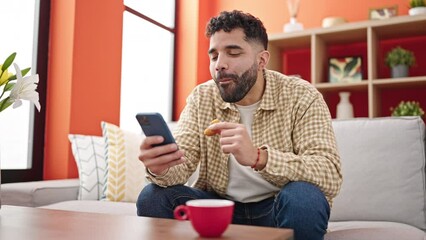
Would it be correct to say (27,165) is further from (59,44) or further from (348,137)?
(348,137)

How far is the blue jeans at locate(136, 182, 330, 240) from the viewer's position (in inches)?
41.9

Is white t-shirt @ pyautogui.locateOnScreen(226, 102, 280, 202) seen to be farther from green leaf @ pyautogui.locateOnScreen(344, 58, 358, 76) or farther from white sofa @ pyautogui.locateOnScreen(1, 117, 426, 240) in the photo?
green leaf @ pyautogui.locateOnScreen(344, 58, 358, 76)

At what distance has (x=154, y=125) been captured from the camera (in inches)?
40.8

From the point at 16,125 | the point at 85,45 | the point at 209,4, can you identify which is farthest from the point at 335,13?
the point at 16,125

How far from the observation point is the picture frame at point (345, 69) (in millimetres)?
3082

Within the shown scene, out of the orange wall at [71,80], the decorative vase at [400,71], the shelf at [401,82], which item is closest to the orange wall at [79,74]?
the orange wall at [71,80]

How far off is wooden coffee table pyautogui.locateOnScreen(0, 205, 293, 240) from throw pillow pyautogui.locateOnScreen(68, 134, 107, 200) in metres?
1.00

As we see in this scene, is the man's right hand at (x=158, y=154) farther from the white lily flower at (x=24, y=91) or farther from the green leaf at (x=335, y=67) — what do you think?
the green leaf at (x=335, y=67)

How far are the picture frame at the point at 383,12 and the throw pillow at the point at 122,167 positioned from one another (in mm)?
2004

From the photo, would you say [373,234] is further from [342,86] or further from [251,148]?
[342,86]

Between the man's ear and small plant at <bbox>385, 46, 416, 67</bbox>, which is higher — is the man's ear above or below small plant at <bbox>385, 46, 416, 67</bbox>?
below

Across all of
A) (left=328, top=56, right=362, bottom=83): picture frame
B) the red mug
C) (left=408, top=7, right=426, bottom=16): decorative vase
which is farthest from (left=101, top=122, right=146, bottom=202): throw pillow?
(left=408, top=7, right=426, bottom=16): decorative vase

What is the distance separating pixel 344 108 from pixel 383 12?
73 cm

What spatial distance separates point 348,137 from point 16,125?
1.64 metres
